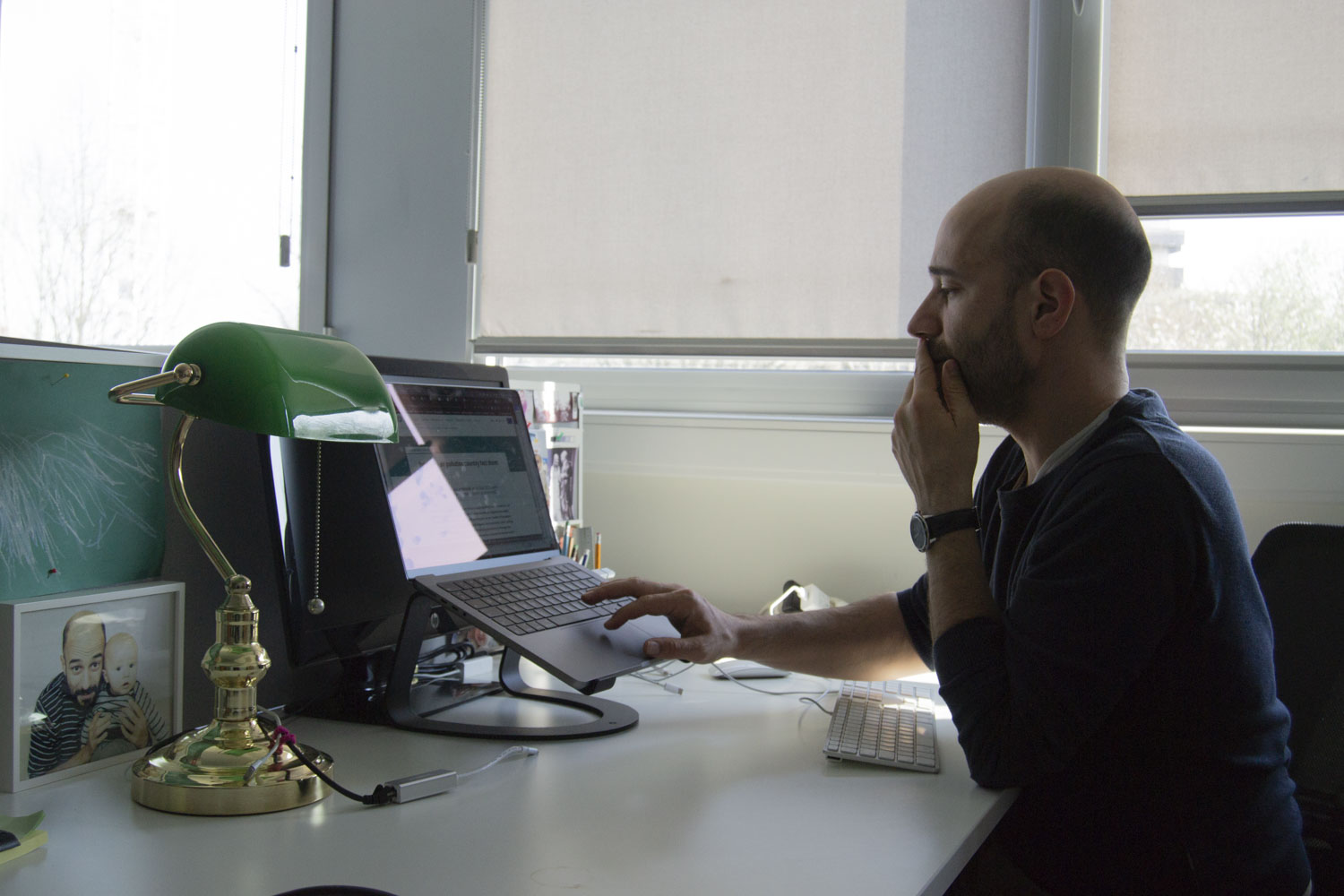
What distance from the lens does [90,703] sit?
100 centimetres

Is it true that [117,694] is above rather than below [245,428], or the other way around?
below

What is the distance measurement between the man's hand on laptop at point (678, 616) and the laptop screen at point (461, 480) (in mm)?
156

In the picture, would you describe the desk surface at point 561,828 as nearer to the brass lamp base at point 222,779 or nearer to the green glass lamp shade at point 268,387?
the brass lamp base at point 222,779

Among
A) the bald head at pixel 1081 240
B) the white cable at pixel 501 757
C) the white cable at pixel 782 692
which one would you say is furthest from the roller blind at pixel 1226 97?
the white cable at pixel 501 757

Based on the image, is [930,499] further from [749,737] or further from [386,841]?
[386,841]

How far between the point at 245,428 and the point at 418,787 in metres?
0.37

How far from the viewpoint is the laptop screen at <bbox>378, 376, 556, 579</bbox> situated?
4.00 ft

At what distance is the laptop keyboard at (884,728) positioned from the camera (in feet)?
3.64

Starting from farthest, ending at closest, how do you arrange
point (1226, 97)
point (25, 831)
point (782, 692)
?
point (1226, 97) → point (782, 692) → point (25, 831)

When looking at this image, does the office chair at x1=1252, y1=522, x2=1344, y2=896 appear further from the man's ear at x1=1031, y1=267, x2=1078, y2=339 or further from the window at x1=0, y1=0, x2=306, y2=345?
the window at x1=0, y1=0, x2=306, y2=345

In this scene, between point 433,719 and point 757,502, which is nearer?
point 433,719

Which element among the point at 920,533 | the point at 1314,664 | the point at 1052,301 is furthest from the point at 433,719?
the point at 1314,664

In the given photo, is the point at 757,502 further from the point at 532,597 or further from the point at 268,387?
the point at 268,387

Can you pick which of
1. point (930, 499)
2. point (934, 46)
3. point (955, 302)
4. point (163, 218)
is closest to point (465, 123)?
point (163, 218)
